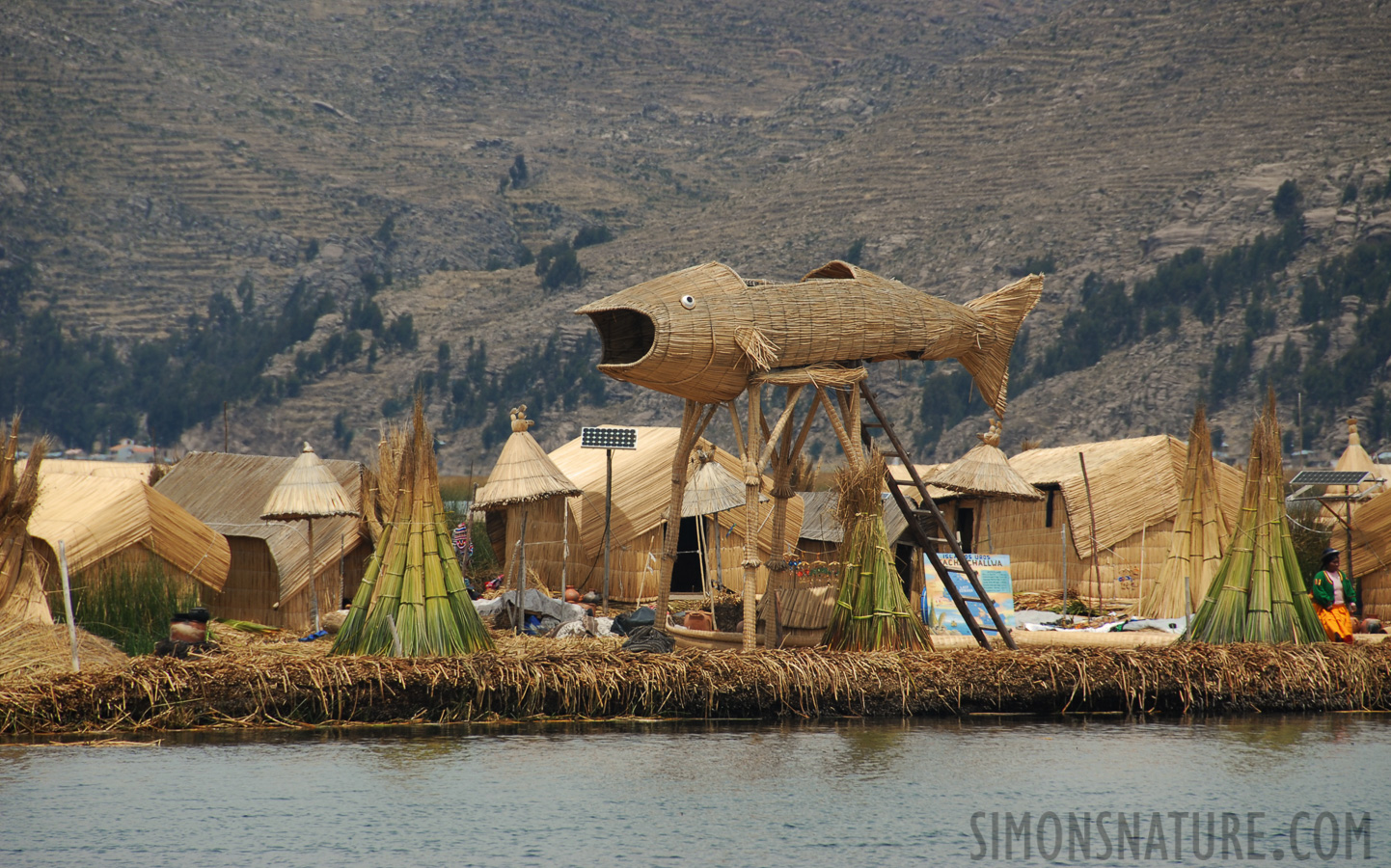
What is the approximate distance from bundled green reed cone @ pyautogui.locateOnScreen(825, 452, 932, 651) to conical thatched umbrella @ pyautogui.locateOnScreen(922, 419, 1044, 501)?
14.8 feet

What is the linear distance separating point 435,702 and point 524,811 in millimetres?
2442

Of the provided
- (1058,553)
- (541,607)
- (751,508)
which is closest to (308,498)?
(541,607)

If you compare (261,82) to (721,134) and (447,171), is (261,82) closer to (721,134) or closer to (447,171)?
(447,171)

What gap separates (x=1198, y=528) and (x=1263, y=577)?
10.7 ft

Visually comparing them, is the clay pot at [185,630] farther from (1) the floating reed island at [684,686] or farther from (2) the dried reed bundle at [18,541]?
(2) the dried reed bundle at [18,541]

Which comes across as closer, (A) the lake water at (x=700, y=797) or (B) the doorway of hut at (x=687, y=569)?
(A) the lake water at (x=700, y=797)

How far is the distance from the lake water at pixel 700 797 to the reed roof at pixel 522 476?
5.19 metres

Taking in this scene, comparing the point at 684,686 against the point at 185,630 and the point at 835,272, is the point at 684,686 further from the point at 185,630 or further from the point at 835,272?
the point at 835,272

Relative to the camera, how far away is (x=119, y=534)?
1523 centimetres

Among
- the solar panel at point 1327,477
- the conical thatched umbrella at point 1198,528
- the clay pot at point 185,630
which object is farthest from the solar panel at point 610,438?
the solar panel at point 1327,477

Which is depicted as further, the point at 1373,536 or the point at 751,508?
the point at 1373,536

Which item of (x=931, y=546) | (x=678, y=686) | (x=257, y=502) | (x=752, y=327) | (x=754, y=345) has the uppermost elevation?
(x=752, y=327)

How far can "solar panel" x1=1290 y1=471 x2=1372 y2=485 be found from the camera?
54.6 ft

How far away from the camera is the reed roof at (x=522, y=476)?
16.4 metres
